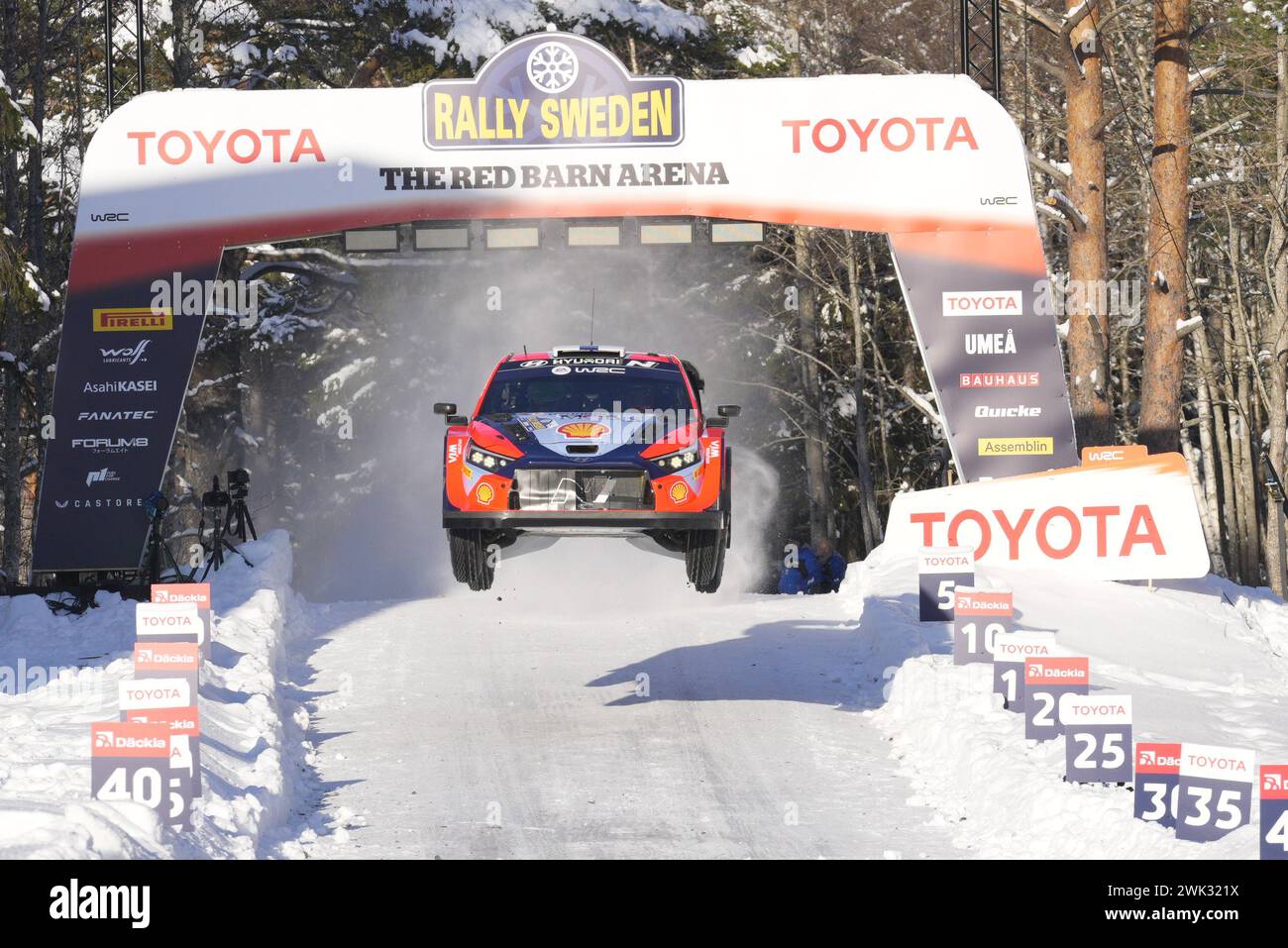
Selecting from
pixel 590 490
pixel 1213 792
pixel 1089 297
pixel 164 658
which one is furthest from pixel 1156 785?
pixel 1089 297

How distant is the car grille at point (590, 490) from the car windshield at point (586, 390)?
0.80m

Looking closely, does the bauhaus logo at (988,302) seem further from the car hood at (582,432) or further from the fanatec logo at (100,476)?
the car hood at (582,432)

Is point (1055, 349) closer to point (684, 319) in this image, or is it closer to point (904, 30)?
point (684, 319)

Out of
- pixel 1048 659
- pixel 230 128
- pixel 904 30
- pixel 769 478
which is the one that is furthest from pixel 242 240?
pixel 904 30

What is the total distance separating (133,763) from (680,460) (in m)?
3.77

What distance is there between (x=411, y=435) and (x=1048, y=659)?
25113 millimetres

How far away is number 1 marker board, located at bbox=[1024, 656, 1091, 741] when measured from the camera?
548 inches

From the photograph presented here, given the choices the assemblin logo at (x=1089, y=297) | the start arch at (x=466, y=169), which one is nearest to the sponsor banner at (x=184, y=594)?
the start arch at (x=466, y=169)

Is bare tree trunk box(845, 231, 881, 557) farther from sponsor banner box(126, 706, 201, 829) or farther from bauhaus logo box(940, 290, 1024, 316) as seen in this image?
sponsor banner box(126, 706, 201, 829)

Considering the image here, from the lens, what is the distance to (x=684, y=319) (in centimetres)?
3762

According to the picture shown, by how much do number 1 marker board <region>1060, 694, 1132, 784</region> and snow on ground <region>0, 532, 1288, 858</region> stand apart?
23 cm

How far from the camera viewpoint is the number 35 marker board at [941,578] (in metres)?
18.5
